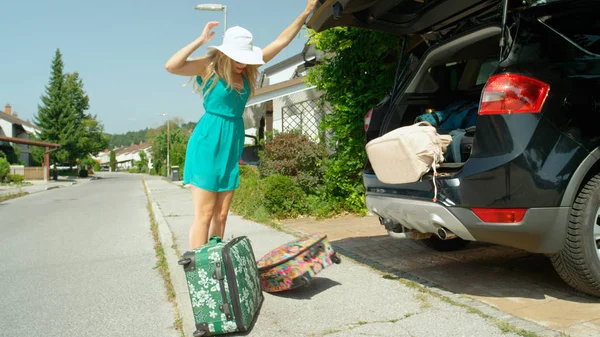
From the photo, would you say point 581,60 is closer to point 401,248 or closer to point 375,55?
point 401,248

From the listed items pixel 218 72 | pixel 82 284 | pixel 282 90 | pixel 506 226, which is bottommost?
pixel 82 284

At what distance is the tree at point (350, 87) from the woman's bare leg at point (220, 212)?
357 cm

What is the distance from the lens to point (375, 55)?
6.61 m

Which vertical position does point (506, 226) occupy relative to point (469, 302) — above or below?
above

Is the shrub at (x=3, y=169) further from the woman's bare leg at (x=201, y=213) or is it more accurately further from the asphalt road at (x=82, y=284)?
the woman's bare leg at (x=201, y=213)

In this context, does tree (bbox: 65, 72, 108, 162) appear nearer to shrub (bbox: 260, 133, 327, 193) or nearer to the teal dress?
shrub (bbox: 260, 133, 327, 193)

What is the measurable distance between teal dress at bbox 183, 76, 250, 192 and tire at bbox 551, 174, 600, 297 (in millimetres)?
2236

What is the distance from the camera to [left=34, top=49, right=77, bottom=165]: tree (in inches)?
1918

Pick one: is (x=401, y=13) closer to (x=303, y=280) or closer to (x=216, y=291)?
(x=303, y=280)

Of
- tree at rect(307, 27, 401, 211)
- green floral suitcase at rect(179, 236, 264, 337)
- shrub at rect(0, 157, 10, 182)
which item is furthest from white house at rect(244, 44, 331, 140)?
shrub at rect(0, 157, 10, 182)

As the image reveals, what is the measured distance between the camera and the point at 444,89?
4.48 metres

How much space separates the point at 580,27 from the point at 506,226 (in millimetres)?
1381

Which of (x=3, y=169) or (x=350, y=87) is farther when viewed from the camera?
(x=3, y=169)

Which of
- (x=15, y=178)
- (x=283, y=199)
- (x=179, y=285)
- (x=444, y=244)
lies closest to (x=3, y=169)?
(x=15, y=178)
